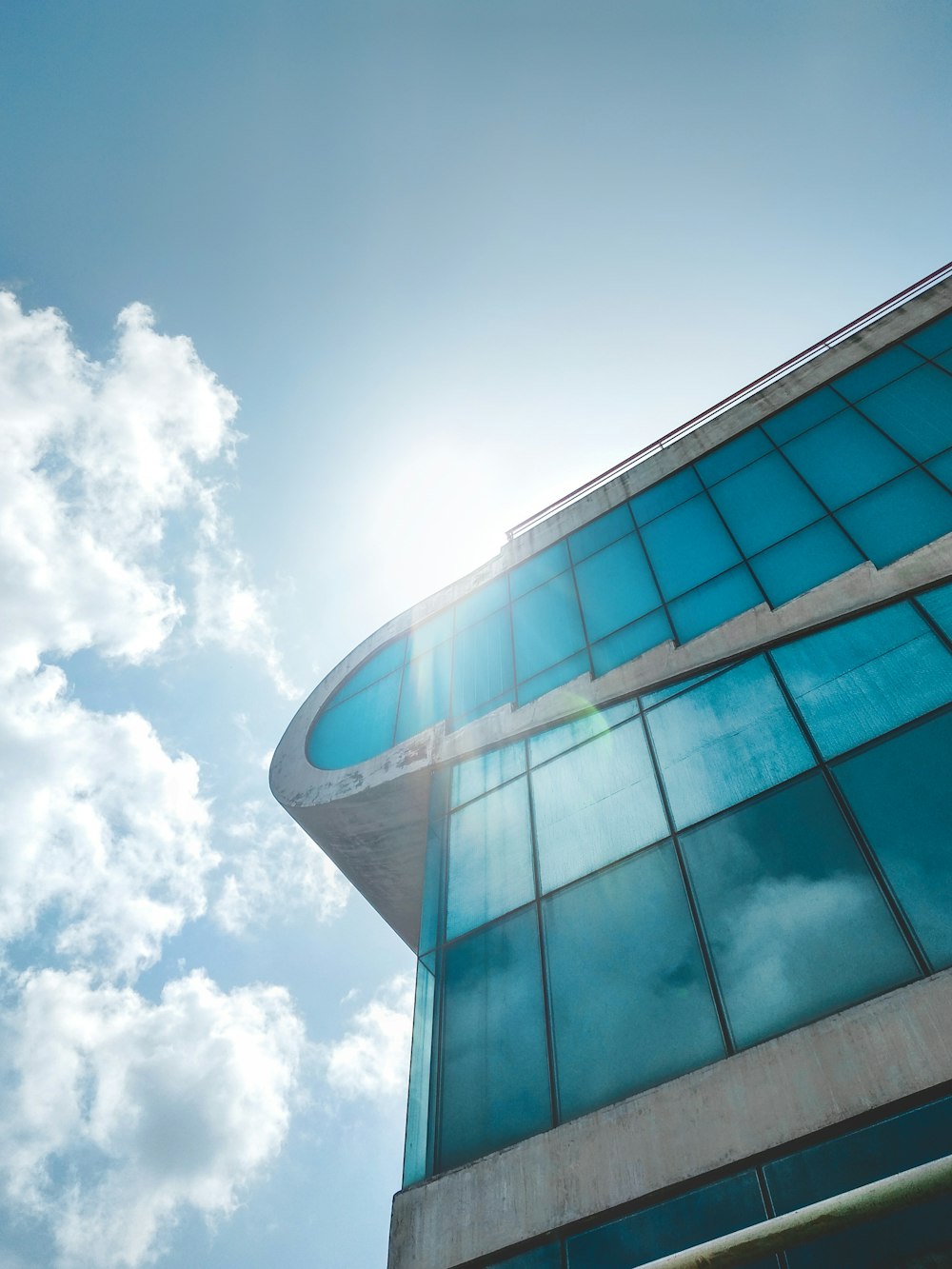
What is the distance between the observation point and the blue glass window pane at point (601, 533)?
18.2m

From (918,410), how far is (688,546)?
5302 mm

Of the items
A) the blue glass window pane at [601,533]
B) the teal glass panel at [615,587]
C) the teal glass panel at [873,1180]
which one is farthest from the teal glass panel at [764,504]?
the teal glass panel at [873,1180]

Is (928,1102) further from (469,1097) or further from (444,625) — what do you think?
(444,625)

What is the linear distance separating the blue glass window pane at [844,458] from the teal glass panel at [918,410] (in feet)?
0.89

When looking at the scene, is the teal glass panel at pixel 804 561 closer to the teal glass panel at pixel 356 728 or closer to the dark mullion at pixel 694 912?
the dark mullion at pixel 694 912

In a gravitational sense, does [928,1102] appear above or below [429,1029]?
below

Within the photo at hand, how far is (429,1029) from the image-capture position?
11.4 metres

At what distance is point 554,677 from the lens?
51.4ft

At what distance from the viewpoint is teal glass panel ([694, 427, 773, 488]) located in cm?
1691

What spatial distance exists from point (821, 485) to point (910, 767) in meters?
7.37

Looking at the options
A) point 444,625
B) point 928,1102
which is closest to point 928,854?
point 928,1102

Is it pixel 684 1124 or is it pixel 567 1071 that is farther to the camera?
pixel 567 1071

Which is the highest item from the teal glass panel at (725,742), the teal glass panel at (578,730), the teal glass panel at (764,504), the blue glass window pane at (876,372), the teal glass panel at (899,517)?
the blue glass window pane at (876,372)

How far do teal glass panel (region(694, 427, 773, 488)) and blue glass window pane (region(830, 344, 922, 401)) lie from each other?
2.05 meters
